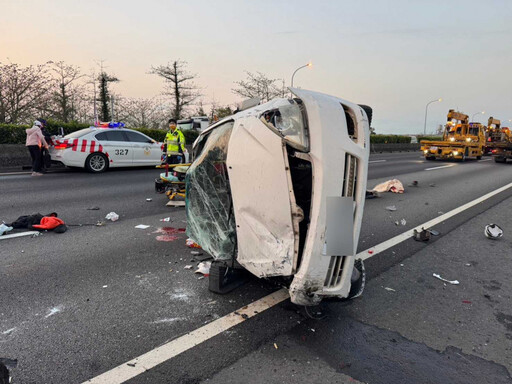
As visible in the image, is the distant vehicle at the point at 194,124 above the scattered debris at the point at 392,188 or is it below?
above

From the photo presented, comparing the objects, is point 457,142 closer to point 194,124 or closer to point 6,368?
point 194,124

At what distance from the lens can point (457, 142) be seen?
20.6m

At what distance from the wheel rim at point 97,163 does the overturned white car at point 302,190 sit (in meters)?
10.2

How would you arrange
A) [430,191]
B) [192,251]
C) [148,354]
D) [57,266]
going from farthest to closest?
[430,191], [192,251], [57,266], [148,354]

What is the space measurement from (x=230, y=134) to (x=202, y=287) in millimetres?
1522

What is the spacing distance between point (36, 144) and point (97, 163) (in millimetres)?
1850

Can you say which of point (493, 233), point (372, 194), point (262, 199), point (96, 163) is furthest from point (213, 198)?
point (96, 163)

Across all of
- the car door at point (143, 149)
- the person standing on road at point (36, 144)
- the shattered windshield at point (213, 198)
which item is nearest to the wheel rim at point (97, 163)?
the car door at point (143, 149)

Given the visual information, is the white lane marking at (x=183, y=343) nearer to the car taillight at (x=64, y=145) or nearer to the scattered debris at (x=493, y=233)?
the scattered debris at (x=493, y=233)

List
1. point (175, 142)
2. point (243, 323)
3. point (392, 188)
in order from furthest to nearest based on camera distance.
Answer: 1. point (392, 188)
2. point (175, 142)
3. point (243, 323)

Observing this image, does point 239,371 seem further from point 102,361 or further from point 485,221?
point 485,221

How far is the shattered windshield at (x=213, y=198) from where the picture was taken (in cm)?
307

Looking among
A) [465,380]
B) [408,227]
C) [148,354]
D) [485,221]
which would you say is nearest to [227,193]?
[148,354]

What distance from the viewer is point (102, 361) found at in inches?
88.4
